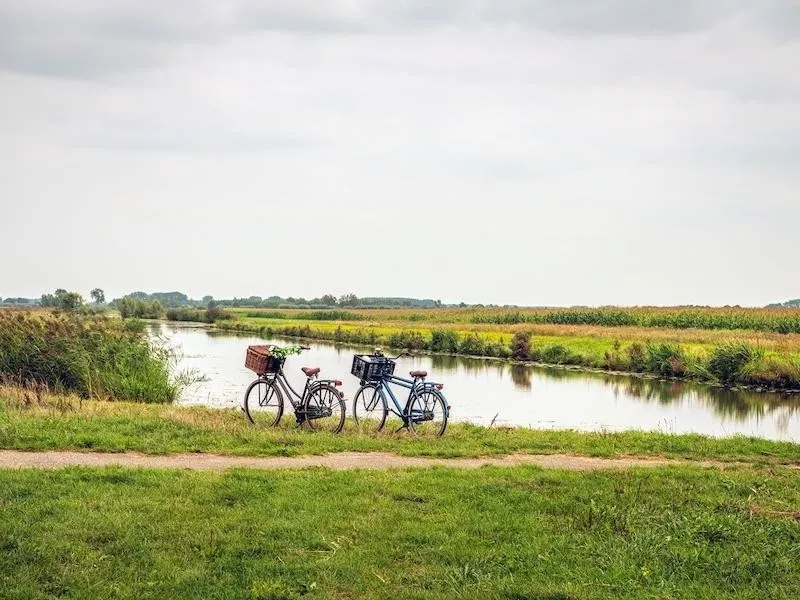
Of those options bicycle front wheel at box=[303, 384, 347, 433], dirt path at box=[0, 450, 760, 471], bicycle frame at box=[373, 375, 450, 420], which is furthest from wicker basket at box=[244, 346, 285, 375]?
dirt path at box=[0, 450, 760, 471]

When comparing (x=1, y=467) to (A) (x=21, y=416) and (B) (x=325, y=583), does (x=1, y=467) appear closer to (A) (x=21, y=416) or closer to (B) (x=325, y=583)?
(A) (x=21, y=416)

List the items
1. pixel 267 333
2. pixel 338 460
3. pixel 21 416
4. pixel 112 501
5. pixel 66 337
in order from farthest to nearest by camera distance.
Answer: pixel 267 333
pixel 66 337
pixel 21 416
pixel 338 460
pixel 112 501

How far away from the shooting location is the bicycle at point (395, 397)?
11.7 metres

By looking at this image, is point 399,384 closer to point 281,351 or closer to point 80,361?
point 281,351

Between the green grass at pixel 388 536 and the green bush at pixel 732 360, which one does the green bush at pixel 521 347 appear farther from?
the green grass at pixel 388 536

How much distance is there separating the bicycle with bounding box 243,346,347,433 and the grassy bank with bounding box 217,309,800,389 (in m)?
21.0

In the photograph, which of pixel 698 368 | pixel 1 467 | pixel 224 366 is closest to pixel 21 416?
pixel 1 467

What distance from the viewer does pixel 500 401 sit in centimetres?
2219

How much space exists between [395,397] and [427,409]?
0.53 m

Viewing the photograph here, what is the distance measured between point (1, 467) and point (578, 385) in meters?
22.1

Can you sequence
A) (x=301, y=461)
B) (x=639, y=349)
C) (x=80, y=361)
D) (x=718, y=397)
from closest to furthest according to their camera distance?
(x=301, y=461) → (x=80, y=361) → (x=718, y=397) → (x=639, y=349)

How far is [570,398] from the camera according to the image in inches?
928

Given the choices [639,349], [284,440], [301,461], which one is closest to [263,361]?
[284,440]

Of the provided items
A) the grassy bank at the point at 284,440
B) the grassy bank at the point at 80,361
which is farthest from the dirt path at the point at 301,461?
the grassy bank at the point at 80,361
